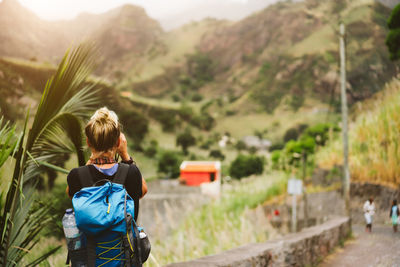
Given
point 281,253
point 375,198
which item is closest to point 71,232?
point 281,253

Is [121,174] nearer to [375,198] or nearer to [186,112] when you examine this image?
[375,198]

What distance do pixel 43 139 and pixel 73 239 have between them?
1.79 metres

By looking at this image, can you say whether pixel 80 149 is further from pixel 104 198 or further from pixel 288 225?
pixel 288 225

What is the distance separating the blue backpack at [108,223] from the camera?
188 cm

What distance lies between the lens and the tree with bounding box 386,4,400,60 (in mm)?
15359

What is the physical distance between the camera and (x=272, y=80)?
116 meters

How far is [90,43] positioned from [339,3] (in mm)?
125382

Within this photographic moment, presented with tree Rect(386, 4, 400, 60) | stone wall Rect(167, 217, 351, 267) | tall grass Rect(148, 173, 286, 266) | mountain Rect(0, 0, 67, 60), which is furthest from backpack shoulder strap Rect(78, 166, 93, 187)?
mountain Rect(0, 0, 67, 60)

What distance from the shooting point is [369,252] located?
25.3 ft

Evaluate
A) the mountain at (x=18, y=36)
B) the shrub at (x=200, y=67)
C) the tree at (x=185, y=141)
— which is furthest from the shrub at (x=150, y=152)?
the shrub at (x=200, y=67)

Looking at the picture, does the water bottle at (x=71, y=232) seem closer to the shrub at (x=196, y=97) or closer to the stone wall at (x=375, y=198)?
the stone wall at (x=375, y=198)

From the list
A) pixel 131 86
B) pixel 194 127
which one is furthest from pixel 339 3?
pixel 131 86

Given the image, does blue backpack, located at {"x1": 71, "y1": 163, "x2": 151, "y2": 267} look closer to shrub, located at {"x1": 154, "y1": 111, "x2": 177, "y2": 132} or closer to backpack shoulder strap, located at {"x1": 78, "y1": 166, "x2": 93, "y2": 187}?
backpack shoulder strap, located at {"x1": 78, "y1": 166, "x2": 93, "y2": 187}

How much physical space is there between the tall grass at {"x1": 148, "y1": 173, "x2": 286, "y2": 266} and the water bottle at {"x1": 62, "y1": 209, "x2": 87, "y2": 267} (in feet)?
9.24
